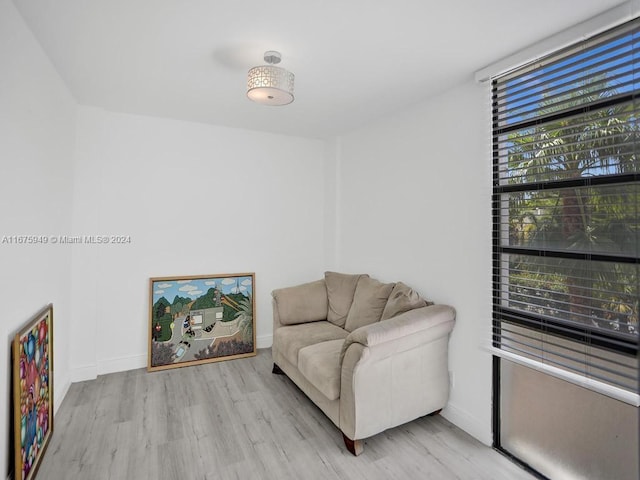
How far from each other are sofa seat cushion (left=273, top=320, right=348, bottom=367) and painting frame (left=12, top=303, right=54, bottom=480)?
167cm

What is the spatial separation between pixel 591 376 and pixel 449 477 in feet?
3.16

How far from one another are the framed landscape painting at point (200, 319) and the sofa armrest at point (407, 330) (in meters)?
1.87

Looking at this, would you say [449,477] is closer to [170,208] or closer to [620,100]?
[620,100]

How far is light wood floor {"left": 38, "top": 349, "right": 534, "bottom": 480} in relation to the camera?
2027mm

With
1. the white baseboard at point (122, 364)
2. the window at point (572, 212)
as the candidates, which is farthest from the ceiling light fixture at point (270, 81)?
the white baseboard at point (122, 364)

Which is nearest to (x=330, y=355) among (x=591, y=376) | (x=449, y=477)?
(x=449, y=477)

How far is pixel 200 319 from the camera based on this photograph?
3.62 metres

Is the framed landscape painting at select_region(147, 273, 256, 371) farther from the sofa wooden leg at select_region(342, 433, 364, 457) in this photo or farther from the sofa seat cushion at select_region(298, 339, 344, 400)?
the sofa wooden leg at select_region(342, 433, 364, 457)

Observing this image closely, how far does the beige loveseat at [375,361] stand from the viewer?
216cm

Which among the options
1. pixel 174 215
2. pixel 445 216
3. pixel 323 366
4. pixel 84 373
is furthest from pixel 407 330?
pixel 84 373

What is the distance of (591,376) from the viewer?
5.84 ft

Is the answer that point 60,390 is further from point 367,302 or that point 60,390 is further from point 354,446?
point 367,302

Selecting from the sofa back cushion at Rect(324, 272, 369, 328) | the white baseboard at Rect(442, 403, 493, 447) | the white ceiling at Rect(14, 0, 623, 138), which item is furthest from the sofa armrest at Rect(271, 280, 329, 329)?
the white ceiling at Rect(14, 0, 623, 138)

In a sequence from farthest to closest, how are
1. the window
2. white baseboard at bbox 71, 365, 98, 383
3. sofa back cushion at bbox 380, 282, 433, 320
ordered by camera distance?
white baseboard at bbox 71, 365, 98, 383 → sofa back cushion at bbox 380, 282, 433, 320 → the window
